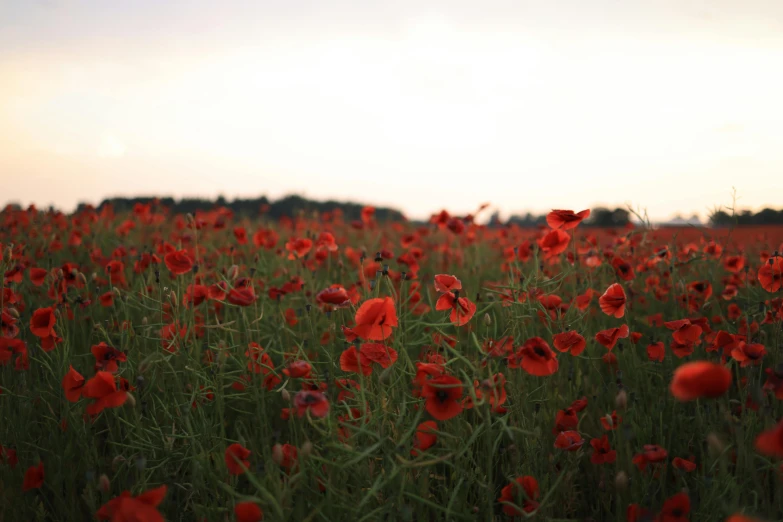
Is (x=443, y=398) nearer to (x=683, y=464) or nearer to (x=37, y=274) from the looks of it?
(x=683, y=464)

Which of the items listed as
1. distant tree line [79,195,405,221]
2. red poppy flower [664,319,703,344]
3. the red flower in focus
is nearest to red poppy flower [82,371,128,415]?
the red flower in focus

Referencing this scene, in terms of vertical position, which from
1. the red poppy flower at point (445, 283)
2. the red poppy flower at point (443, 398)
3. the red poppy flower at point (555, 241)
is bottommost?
the red poppy flower at point (443, 398)

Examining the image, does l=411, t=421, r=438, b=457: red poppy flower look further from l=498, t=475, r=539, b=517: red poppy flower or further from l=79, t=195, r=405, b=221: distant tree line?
l=79, t=195, r=405, b=221: distant tree line

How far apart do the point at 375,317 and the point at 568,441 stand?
0.69 metres

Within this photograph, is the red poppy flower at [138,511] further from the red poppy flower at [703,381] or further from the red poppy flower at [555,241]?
the red poppy flower at [555,241]

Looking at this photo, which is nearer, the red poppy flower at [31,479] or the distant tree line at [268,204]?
the red poppy flower at [31,479]

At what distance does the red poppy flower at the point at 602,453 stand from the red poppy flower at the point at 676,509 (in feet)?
1.39

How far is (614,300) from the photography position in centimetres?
205

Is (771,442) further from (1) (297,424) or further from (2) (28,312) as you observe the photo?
(2) (28,312)

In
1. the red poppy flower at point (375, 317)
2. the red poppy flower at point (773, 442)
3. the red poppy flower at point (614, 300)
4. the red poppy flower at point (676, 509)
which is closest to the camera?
the red poppy flower at point (773, 442)

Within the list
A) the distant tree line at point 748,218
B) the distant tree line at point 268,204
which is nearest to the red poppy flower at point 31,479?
the distant tree line at point 748,218

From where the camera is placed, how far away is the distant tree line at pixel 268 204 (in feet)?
31.6

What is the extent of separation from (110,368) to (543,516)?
143 centimetres

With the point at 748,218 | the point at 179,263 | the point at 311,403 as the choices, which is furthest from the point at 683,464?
the point at 748,218
